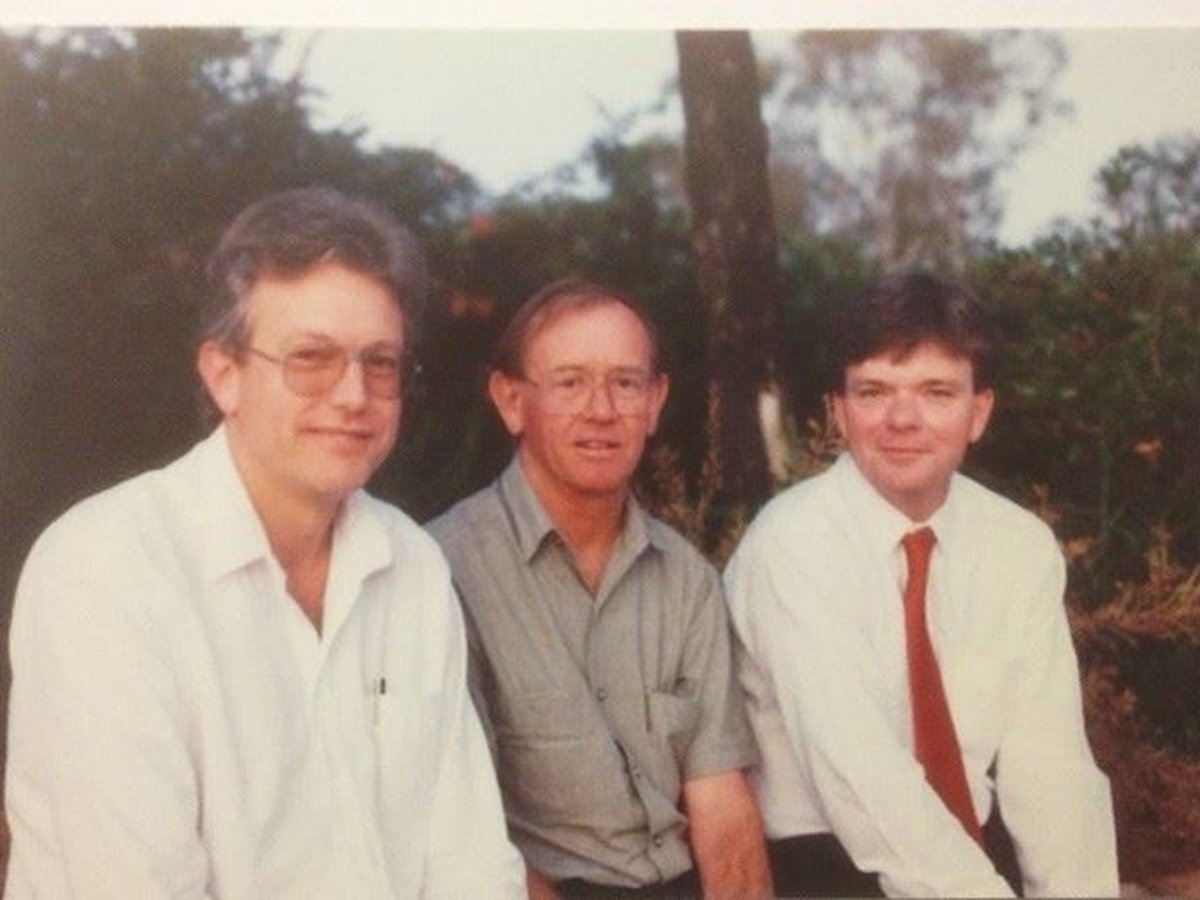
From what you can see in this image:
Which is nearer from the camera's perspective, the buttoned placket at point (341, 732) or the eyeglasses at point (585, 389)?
the buttoned placket at point (341, 732)

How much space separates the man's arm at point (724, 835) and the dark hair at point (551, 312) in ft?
1.93

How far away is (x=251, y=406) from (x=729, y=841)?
0.89 metres

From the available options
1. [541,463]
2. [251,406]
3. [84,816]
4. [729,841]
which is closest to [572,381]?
[541,463]

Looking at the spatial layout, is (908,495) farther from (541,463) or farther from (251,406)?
(251,406)

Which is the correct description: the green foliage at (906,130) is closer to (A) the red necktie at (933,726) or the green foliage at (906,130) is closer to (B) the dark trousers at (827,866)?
(A) the red necktie at (933,726)

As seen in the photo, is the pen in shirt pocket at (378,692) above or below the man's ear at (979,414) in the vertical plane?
below

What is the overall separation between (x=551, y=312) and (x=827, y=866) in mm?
870

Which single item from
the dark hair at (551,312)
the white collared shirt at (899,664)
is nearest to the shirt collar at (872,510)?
the white collared shirt at (899,664)

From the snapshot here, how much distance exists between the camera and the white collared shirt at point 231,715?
2070 millimetres

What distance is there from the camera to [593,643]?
235 cm

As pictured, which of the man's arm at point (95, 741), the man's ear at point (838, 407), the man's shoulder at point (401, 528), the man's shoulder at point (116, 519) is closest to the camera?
the man's arm at point (95, 741)

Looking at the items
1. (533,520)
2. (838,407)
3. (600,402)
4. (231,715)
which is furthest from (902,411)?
(231,715)

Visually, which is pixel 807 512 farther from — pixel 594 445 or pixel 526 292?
pixel 526 292

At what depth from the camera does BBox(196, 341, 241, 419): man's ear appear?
2.24 metres
